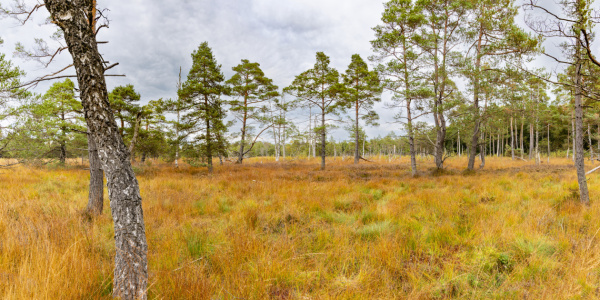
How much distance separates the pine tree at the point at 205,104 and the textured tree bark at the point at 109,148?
37.3 ft

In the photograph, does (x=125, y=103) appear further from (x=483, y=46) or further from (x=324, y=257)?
(x=483, y=46)

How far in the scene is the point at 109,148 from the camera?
6.25 feet

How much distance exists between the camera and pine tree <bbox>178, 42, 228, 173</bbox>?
1278 centimetres

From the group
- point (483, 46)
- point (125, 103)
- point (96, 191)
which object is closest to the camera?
point (96, 191)

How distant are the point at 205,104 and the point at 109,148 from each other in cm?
1214

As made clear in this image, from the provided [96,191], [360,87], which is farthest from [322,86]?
[96,191]

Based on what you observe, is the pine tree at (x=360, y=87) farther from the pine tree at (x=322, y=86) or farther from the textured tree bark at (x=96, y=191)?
→ the textured tree bark at (x=96, y=191)

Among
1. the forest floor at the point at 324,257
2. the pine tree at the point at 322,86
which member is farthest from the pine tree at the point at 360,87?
the forest floor at the point at 324,257

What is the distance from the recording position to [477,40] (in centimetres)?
1298

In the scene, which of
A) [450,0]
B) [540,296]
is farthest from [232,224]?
[450,0]

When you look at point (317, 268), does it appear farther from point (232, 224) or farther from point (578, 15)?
point (578, 15)

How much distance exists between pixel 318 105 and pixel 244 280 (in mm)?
16071

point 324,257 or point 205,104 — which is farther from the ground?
point 205,104

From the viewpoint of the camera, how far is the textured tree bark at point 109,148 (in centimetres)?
184
